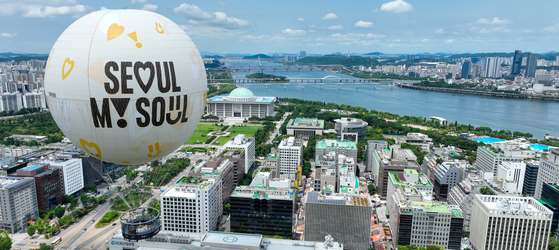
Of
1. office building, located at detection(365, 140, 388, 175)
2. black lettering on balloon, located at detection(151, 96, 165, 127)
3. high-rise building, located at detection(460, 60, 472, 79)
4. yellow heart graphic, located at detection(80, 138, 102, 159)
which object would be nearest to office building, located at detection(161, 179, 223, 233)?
yellow heart graphic, located at detection(80, 138, 102, 159)

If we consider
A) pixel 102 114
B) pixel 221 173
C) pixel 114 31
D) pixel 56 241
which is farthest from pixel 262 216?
pixel 114 31

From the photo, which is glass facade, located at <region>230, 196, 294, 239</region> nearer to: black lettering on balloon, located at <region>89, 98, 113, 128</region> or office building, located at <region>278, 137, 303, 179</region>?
office building, located at <region>278, 137, 303, 179</region>

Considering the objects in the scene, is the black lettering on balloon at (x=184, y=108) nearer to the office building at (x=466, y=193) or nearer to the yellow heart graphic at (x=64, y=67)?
the yellow heart graphic at (x=64, y=67)

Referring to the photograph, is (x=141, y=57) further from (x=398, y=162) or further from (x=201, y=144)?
(x=201, y=144)

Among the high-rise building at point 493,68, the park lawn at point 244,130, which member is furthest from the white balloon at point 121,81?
the high-rise building at point 493,68

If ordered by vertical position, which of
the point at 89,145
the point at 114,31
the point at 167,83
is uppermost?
the point at 114,31

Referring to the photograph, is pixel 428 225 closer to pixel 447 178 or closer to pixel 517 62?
pixel 447 178

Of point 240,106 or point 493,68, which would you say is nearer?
point 240,106

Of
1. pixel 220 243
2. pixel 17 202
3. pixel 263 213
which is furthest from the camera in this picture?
pixel 17 202
